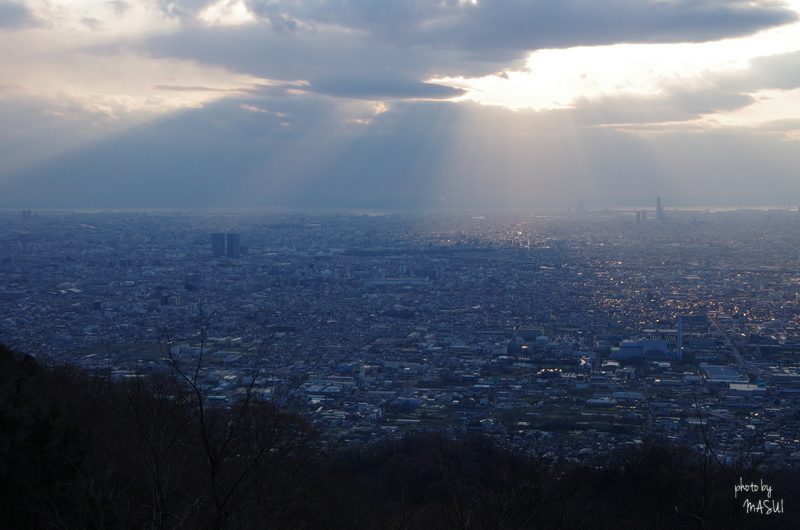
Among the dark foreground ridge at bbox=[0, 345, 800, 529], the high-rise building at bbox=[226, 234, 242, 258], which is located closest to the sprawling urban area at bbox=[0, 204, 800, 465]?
the high-rise building at bbox=[226, 234, 242, 258]

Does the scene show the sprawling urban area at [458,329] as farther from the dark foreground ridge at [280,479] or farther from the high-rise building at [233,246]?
the dark foreground ridge at [280,479]

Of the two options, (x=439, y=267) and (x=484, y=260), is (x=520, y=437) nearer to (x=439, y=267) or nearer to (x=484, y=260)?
(x=439, y=267)

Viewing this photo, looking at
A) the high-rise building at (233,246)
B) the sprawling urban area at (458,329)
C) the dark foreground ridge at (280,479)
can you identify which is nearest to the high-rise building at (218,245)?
the sprawling urban area at (458,329)

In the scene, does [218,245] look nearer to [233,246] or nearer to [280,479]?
[233,246]

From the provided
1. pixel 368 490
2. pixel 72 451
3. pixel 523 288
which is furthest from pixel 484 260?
pixel 72 451

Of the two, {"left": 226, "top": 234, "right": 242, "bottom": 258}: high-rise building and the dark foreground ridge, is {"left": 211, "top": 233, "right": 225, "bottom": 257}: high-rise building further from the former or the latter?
Result: the dark foreground ridge

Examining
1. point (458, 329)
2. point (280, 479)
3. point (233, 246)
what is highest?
point (233, 246)

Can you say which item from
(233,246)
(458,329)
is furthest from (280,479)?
(233,246)
